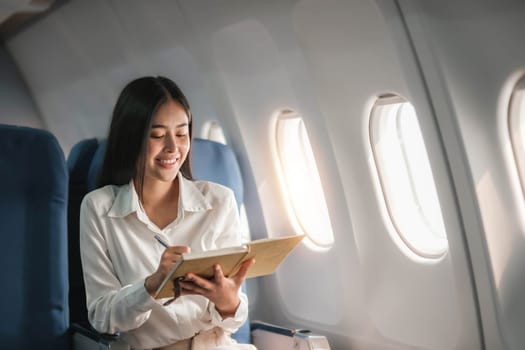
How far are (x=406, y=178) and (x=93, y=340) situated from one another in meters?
1.68

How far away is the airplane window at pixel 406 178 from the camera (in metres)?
3.79

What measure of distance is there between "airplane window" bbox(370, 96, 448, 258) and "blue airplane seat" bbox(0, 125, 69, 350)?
1.45 metres

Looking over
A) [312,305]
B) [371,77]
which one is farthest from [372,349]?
[371,77]

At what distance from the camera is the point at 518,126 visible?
123 inches

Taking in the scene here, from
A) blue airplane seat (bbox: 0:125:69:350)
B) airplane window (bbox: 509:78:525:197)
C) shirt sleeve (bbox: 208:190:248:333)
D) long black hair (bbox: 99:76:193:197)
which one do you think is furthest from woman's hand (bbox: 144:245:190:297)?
airplane window (bbox: 509:78:525:197)

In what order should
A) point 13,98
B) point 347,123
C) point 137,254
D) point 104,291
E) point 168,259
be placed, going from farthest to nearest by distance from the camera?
point 13,98, point 347,123, point 137,254, point 104,291, point 168,259

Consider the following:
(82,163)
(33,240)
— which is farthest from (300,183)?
(33,240)

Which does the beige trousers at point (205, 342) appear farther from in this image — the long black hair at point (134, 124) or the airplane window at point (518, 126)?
the airplane window at point (518, 126)

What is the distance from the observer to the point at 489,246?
3119 mm

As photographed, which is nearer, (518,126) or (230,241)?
(518,126)

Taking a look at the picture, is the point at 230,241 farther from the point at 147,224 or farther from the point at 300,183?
the point at 300,183

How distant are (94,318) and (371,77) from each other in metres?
1.51

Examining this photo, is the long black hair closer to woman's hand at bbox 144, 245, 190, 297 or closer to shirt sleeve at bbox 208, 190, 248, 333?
shirt sleeve at bbox 208, 190, 248, 333

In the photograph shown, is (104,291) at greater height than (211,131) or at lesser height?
lesser
